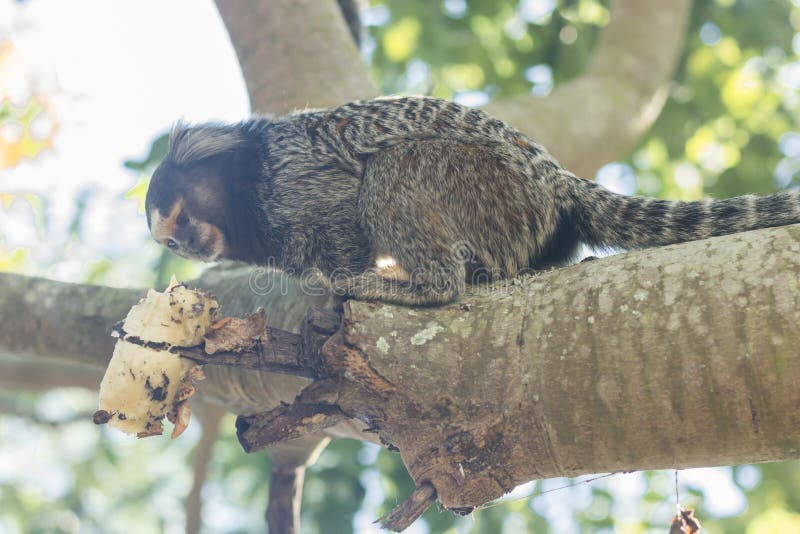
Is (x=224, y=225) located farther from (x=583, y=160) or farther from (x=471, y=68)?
(x=471, y=68)

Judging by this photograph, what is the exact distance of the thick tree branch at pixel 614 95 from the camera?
3.97 m

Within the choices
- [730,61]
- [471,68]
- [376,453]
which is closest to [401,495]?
[376,453]

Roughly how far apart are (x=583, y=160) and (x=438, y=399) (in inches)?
104

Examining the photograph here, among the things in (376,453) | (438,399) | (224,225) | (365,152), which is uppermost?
(365,152)

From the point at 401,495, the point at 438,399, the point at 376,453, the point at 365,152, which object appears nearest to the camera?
the point at 438,399

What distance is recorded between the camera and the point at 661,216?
7.59 feet

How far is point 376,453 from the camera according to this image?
4062mm

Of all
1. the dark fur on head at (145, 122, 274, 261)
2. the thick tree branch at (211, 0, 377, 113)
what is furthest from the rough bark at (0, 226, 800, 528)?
the thick tree branch at (211, 0, 377, 113)

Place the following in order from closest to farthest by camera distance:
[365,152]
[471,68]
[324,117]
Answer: [365,152], [324,117], [471,68]

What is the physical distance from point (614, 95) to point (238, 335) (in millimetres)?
3071

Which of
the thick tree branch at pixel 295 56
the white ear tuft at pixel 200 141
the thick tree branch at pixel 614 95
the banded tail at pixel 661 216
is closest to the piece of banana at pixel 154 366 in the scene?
the white ear tuft at pixel 200 141

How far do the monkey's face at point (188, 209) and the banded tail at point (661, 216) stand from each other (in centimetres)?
146

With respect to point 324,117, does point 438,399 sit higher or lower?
lower

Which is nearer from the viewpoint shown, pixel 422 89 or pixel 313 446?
pixel 313 446
